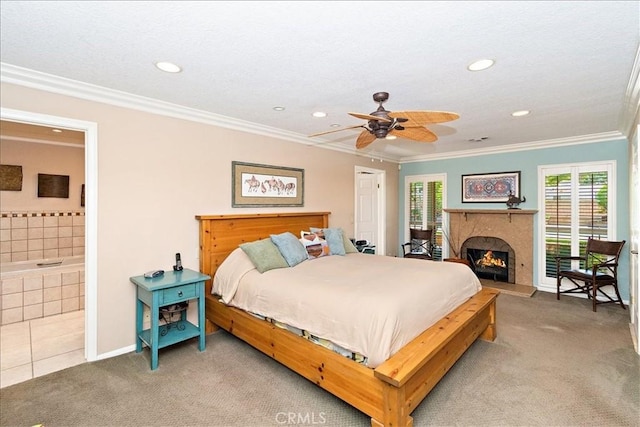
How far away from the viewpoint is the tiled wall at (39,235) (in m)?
4.16

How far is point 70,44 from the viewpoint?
1.90 m

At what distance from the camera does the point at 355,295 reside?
2.16 m

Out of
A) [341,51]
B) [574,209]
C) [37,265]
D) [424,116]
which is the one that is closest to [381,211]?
[574,209]

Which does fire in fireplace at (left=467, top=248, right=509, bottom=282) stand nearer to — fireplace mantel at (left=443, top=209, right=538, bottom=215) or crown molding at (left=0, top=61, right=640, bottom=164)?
fireplace mantel at (left=443, top=209, right=538, bottom=215)

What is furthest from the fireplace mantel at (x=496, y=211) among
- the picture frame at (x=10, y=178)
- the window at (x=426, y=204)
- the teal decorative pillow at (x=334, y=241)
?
the picture frame at (x=10, y=178)

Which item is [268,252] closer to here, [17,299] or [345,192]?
[345,192]

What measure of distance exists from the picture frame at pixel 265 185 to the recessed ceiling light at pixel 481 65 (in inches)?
101

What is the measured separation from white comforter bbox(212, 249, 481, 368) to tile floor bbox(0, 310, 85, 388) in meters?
1.38

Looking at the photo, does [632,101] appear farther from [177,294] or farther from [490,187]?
[177,294]

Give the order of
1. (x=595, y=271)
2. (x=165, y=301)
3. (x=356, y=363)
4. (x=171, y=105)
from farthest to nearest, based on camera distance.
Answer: (x=595, y=271) → (x=171, y=105) → (x=165, y=301) → (x=356, y=363)

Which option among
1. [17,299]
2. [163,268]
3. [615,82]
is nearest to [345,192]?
[163,268]

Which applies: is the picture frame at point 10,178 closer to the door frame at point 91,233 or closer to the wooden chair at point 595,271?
the door frame at point 91,233

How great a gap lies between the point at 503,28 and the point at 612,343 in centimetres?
321

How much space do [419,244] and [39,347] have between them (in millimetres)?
5699
